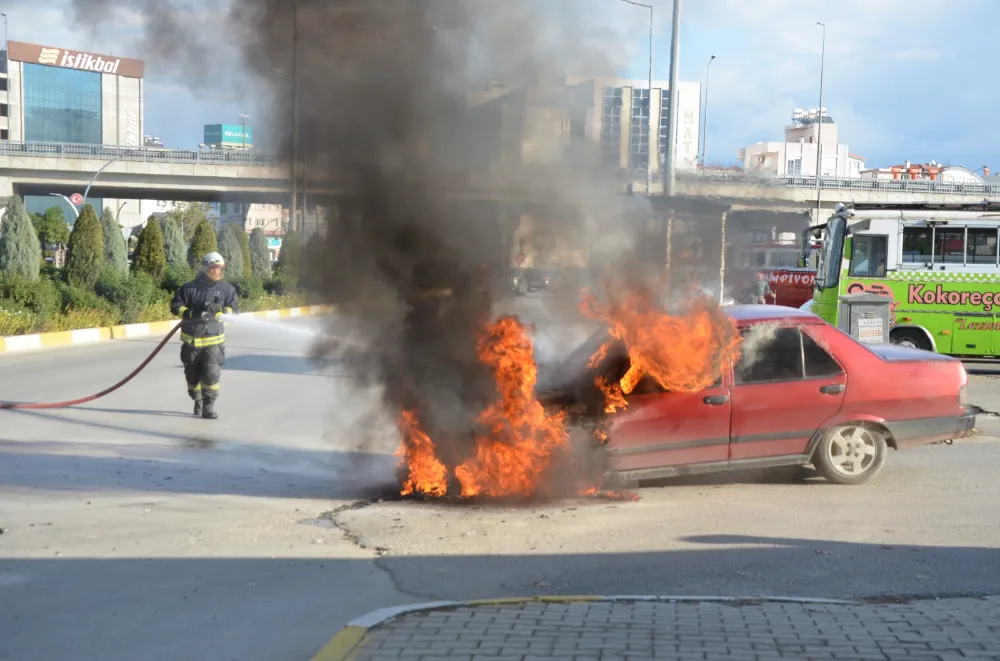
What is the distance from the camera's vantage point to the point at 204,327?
11.0 metres

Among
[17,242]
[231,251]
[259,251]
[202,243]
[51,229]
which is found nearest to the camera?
[17,242]

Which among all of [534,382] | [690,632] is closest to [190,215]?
[534,382]

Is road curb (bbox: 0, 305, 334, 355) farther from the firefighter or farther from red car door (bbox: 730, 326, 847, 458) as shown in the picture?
red car door (bbox: 730, 326, 847, 458)

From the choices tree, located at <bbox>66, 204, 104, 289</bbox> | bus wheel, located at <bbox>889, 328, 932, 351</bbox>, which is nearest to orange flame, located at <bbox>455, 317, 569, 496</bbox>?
bus wheel, located at <bbox>889, 328, 932, 351</bbox>

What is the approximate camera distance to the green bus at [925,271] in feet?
54.4

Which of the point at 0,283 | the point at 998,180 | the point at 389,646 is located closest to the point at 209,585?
the point at 389,646

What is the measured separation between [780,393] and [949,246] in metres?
10.9

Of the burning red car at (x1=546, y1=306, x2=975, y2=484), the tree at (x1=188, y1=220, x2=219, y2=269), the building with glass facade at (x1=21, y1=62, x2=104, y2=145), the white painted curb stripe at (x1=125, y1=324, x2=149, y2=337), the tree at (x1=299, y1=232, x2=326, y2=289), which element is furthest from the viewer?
the building with glass facade at (x1=21, y1=62, x2=104, y2=145)

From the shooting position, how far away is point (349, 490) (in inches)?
313

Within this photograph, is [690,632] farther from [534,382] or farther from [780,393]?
[780,393]

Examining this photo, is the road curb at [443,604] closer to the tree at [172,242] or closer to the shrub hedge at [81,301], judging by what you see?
the shrub hedge at [81,301]

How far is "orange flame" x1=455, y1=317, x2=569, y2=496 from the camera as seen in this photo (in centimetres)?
733

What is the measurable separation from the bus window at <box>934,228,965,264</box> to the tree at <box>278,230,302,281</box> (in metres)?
12.5

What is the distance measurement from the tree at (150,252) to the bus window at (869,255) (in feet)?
62.3
